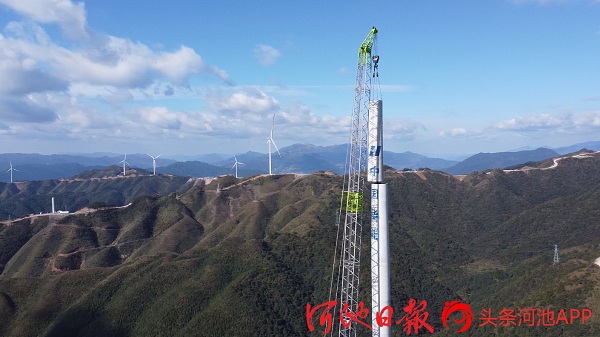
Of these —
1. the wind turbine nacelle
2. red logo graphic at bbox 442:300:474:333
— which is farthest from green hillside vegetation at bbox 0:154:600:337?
the wind turbine nacelle

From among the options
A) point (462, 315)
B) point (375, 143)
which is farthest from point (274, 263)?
point (375, 143)

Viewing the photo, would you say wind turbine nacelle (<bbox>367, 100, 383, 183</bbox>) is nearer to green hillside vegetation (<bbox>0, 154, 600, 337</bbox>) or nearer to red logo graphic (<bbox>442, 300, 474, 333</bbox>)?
red logo graphic (<bbox>442, 300, 474, 333</bbox>)

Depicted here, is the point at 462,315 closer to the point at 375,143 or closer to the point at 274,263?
the point at 274,263

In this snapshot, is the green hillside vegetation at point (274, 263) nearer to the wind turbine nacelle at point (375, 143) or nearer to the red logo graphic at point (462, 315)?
the red logo graphic at point (462, 315)

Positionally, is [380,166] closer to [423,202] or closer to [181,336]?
[181,336]

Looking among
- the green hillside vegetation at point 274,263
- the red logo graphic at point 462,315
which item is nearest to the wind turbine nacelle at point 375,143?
the red logo graphic at point 462,315

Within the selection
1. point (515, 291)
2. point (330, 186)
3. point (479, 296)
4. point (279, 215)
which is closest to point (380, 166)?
point (515, 291)

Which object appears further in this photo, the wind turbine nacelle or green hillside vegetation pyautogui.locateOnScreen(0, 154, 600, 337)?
green hillside vegetation pyautogui.locateOnScreen(0, 154, 600, 337)
